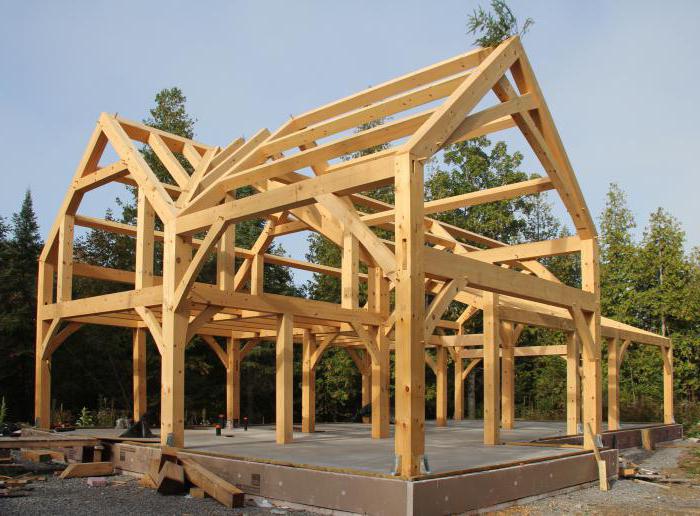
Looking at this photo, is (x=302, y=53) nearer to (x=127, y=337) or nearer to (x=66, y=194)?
(x=66, y=194)

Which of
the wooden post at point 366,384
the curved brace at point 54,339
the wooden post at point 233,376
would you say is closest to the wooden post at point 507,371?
the wooden post at point 366,384

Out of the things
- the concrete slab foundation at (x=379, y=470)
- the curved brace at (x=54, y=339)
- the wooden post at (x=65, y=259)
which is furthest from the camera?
the curved brace at (x=54, y=339)

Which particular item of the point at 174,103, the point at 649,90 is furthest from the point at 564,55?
the point at 174,103

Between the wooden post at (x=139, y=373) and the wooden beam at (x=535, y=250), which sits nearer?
the wooden beam at (x=535, y=250)

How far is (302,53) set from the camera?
55.9 ft

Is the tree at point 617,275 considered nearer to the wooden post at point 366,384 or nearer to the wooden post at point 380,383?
the wooden post at point 366,384

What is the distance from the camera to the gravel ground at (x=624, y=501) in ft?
26.2

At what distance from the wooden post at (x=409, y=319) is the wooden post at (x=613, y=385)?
9815 mm

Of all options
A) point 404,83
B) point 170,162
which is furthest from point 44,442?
point 404,83

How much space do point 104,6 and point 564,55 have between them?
965 centimetres

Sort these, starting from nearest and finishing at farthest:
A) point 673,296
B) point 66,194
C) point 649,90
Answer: point 66,194 < point 649,90 < point 673,296

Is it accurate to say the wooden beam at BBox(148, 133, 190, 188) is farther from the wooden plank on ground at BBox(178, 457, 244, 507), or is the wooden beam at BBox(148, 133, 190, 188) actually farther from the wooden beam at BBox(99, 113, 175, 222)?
the wooden plank on ground at BBox(178, 457, 244, 507)

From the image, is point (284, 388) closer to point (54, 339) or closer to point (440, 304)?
point (440, 304)

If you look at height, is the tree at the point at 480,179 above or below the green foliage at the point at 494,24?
above
